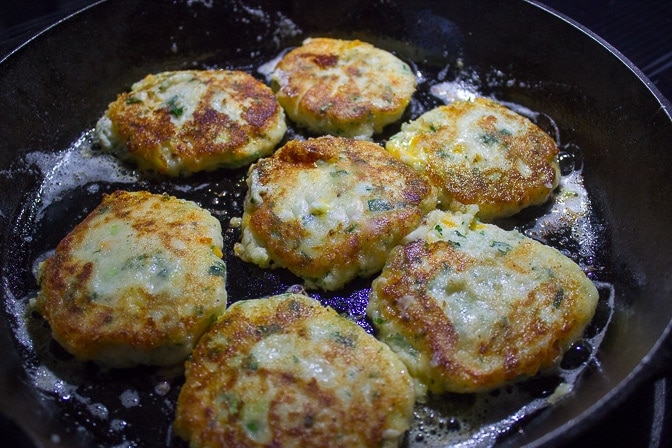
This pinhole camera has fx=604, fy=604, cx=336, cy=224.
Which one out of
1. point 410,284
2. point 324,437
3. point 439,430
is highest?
point 410,284

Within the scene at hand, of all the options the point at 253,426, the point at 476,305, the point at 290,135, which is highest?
the point at 290,135

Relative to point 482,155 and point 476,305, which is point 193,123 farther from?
point 476,305

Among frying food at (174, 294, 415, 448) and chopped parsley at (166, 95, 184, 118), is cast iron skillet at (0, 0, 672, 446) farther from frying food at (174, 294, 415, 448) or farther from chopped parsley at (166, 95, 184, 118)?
chopped parsley at (166, 95, 184, 118)

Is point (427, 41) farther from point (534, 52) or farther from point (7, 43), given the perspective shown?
point (7, 43)

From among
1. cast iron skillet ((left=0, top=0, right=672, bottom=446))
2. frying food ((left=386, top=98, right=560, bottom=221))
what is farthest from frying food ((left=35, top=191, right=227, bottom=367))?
frying food ((left=386, top=98, right=560, bottom=221))

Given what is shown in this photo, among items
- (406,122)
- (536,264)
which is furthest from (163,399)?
(406,122)

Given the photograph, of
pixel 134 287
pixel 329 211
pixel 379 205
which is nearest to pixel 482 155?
pixel 379 205
